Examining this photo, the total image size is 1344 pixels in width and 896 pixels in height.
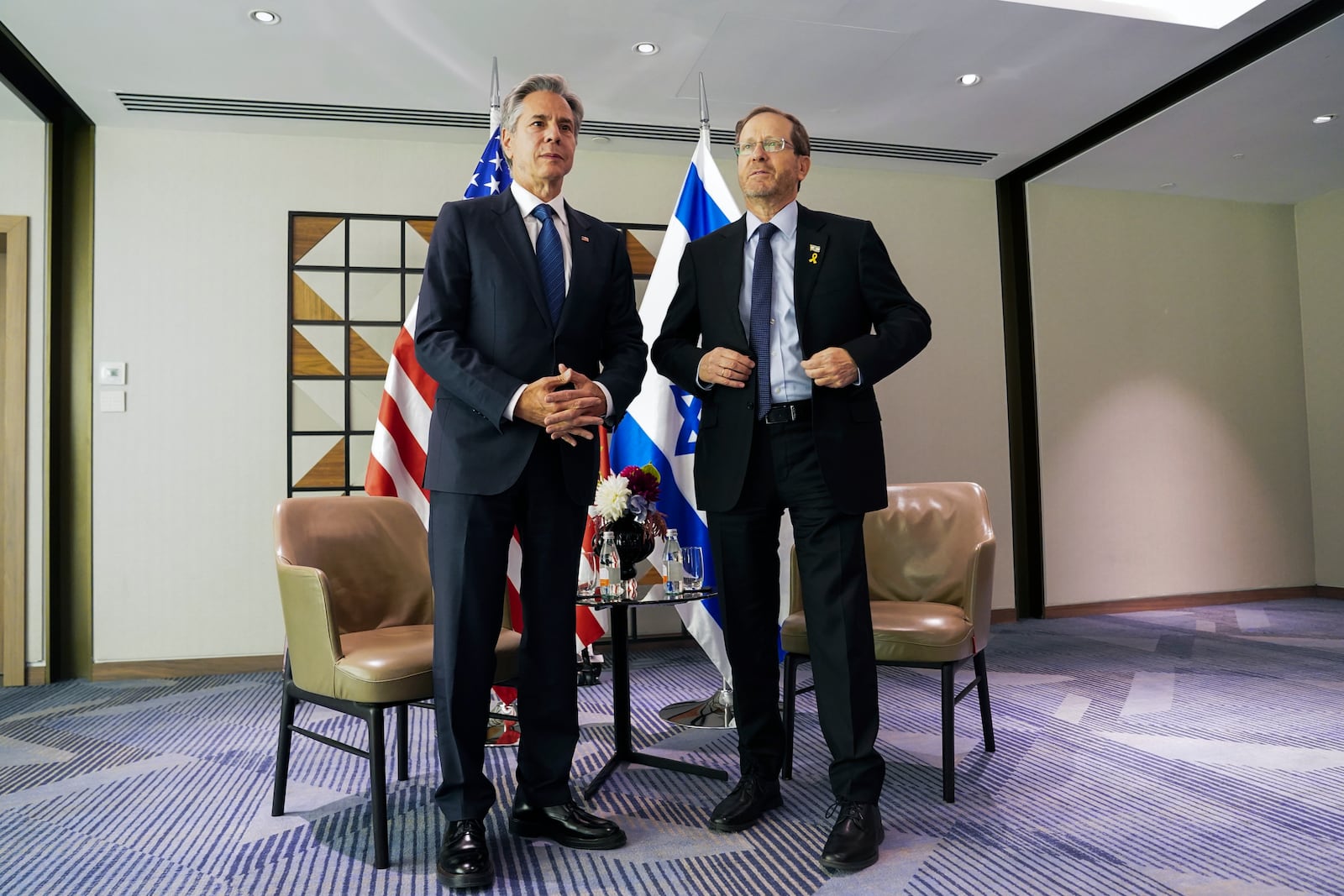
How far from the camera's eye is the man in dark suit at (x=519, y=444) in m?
1.96

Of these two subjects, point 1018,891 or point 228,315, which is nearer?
point 1018,891

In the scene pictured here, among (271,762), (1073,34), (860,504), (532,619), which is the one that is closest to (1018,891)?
(860,504)

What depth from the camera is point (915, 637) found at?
2467 millimetres

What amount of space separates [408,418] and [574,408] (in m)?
1.97

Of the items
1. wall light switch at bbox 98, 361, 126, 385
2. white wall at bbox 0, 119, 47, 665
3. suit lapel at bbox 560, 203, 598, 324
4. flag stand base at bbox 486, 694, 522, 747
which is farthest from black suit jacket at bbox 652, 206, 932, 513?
white wall at bbox 0, 119, 47, 665

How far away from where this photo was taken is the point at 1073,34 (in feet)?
12.9

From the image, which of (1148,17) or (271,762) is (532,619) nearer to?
(271,762)

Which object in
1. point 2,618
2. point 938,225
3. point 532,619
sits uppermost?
point 938,225

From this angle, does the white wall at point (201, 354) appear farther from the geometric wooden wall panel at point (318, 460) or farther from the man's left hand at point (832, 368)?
the man's left hand at point (832, 368)

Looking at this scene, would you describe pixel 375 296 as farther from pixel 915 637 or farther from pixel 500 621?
pixel 915 637

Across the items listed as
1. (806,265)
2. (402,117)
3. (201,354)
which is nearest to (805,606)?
(806,265)

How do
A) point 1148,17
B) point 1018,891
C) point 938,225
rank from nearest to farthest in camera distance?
point 1018,891 < point 1148,17 < point 938,225

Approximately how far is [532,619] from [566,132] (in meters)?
1.17

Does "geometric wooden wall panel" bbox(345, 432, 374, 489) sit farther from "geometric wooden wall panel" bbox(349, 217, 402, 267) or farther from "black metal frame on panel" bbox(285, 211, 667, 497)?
"geometric wooden wall panel" bbox(349, 217, 402, 267)
